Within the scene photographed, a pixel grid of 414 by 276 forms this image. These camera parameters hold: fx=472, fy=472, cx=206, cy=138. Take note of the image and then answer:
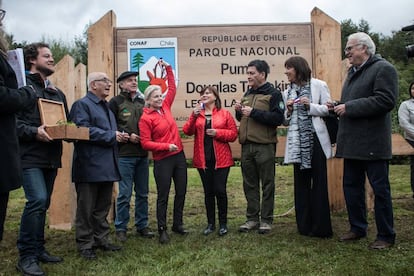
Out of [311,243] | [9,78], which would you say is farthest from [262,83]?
[9,78]

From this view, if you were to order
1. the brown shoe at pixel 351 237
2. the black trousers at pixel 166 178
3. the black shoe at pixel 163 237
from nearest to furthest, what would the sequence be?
the brown shoe at pixel 351 237, the black shoe at pixel 163 237, the black trousers at pixel 166 178

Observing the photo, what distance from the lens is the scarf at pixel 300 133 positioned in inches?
199

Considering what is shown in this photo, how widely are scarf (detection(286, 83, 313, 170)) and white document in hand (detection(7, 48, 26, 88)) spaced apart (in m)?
2.93

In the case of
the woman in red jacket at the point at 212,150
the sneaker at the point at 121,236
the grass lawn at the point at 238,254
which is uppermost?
the woman in red jacket at the point at 212,150

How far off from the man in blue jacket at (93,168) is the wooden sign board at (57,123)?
19cm

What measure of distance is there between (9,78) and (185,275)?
198 centimetres

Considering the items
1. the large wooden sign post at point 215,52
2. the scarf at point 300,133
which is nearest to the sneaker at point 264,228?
the scarf at point 300,133

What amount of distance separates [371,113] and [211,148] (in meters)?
1.77

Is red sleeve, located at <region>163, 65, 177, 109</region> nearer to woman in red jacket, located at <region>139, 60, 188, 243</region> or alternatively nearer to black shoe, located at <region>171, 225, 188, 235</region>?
woman in red jacket, located at <region>139, 60, 188, 243</region>

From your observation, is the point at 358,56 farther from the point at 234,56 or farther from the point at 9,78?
the point at 9,78

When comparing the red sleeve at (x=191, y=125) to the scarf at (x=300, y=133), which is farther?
the red sleeve at (x=191, y=125)

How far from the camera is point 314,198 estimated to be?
5090 mm

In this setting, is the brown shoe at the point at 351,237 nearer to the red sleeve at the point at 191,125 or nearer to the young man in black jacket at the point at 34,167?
the red sleeve at the point at 191,125

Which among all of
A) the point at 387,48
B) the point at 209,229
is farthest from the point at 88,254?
the point at 387,48
